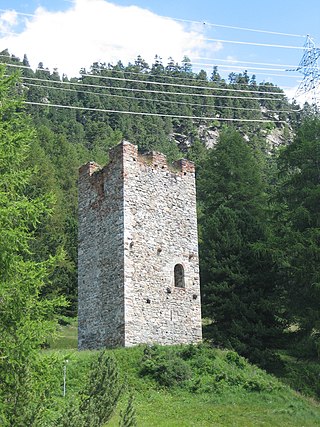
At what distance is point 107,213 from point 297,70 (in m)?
13.5

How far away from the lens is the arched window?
22.1 meters

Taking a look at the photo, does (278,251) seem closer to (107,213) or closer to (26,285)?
(107,213)

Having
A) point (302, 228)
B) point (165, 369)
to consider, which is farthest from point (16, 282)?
point (302, 228)

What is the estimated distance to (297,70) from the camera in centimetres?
3011

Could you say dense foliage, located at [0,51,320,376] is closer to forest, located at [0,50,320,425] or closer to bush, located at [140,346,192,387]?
forest, located at [0,50,320,425]

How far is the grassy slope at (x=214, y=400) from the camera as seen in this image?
49.9ft

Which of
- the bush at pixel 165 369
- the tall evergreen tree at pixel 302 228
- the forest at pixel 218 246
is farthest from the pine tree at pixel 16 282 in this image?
the tall evergreen tree at pixel 302 228

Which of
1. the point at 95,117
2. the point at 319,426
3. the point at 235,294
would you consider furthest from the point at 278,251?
the point at 95,117

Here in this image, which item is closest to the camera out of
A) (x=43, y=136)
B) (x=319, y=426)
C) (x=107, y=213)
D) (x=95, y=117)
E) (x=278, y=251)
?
(x=319, y=426)

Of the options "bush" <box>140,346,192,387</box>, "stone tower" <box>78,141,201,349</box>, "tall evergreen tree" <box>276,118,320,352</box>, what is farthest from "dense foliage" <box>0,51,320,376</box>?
"bush" <box>140,346,192,387</box>

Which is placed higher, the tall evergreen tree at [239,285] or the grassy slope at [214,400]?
the tall evergreen tree at [239,285]

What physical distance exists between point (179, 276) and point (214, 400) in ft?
20.2

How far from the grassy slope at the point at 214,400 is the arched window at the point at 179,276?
10.2ft

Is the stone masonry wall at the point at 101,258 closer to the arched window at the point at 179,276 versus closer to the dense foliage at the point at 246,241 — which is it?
the dense foliage at the point at 246,241
